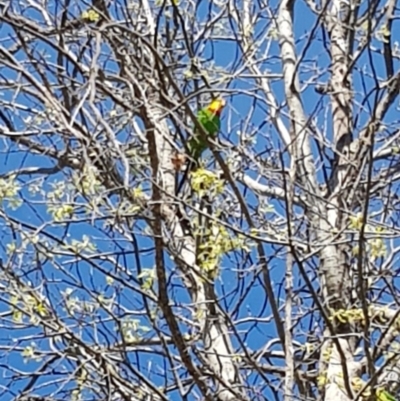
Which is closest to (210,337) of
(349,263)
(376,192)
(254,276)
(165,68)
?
(254,276)

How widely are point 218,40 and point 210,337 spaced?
1569 millimetres

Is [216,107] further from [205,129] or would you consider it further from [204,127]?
[205,129]

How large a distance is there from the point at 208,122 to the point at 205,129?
788 millimetres

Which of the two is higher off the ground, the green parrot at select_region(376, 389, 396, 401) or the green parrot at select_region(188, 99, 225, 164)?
the green parrot at select_region(188, 99, 225, 164)

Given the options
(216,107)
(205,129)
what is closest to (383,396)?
(205,129)

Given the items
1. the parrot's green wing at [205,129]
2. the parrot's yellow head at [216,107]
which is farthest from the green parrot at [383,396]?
the parrot's yellow head at [216,107]

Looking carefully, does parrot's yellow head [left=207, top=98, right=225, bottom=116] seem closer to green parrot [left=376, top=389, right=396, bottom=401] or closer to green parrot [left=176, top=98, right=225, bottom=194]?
green parrot [left=176, top=98, right=225, bottom=194]

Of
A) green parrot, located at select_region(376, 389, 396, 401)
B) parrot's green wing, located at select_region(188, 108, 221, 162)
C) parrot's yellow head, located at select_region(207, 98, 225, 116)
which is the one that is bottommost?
green parrot, located at select_region(376, 389, 396, 401)

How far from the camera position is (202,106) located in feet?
15.1

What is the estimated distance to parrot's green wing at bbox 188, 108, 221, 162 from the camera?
3.60 m

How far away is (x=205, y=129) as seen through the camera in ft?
11.2

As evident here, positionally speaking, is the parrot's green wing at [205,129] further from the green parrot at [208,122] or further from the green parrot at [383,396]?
the green parrot at [383,396]

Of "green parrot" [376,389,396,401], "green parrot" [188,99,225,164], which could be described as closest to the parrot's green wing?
"green parrot" [188,99,225,164]

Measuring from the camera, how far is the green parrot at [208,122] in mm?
3797
